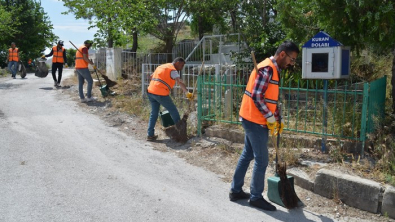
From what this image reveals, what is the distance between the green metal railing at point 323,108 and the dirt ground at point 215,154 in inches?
17.7

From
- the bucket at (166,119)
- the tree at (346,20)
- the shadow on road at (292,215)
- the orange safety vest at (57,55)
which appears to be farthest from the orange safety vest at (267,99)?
the orange safety vest at (57,55)

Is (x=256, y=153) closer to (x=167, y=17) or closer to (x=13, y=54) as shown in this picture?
(x=167, y=17)

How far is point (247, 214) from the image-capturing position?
4.13 m

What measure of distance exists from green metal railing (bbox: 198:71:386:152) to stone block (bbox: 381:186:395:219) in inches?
40.4

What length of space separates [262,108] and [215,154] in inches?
93.5

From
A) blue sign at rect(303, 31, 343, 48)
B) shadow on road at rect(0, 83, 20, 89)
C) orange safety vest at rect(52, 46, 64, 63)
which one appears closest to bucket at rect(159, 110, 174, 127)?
blue sign at rect(303, 31, 343, 48)

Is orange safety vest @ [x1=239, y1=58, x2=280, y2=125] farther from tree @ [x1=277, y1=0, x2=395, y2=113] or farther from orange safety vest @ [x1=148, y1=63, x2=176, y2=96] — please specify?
orange safety vest @ [x1=148, y1=63, x2=176, y2=96]

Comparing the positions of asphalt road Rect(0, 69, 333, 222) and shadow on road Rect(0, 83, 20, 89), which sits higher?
shadow on road Rect(0, 83, 20, 89)

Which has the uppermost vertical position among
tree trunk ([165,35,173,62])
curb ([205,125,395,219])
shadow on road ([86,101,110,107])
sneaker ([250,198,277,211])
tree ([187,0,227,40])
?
tree ([187,0,227,40])

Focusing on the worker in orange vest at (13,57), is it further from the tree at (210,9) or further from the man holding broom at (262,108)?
the man holding broom at (262,108)

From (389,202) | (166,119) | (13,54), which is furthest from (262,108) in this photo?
(13,54)

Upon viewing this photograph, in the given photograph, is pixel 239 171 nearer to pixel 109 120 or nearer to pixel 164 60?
pixel 109 120

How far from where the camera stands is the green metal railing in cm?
517

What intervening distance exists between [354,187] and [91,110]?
6743mm
